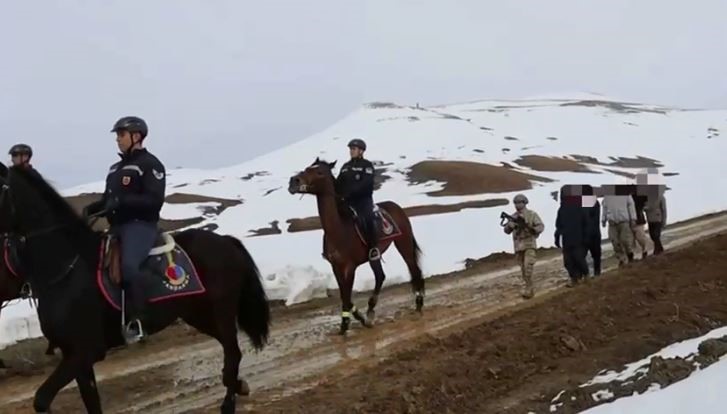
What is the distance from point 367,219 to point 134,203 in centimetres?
586

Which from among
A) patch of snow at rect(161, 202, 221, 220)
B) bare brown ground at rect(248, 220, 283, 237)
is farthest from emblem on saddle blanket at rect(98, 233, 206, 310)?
patch of snow at rect(161, 202, 221, 220)

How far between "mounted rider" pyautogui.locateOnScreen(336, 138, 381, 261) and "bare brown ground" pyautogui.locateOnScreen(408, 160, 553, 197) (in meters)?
36.0

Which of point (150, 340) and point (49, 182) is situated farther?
point (150, 340)

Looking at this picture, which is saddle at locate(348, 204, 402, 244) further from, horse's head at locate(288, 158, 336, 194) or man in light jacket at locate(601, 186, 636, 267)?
man in light jacket at locate(601, 186, 636, 267)

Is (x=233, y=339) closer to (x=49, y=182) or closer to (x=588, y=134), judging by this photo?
(x=49, y=182)

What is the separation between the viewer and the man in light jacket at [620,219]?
16500 millimetres

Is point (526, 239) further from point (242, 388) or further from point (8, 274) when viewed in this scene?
point (8, 274)

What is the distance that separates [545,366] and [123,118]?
16.2 feet

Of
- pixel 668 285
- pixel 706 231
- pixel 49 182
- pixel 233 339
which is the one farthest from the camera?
pixel 706 231

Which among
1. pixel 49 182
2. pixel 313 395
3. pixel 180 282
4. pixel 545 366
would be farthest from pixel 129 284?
pixel 545 366

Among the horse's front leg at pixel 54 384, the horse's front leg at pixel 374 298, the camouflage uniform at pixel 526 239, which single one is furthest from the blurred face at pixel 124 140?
the camouflage uniform at pixel 526 239

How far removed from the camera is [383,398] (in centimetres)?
741

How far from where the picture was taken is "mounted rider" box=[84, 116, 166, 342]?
288 inches

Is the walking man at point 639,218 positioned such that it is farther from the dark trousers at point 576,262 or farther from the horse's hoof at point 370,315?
the horse's hoof at point 370,315
